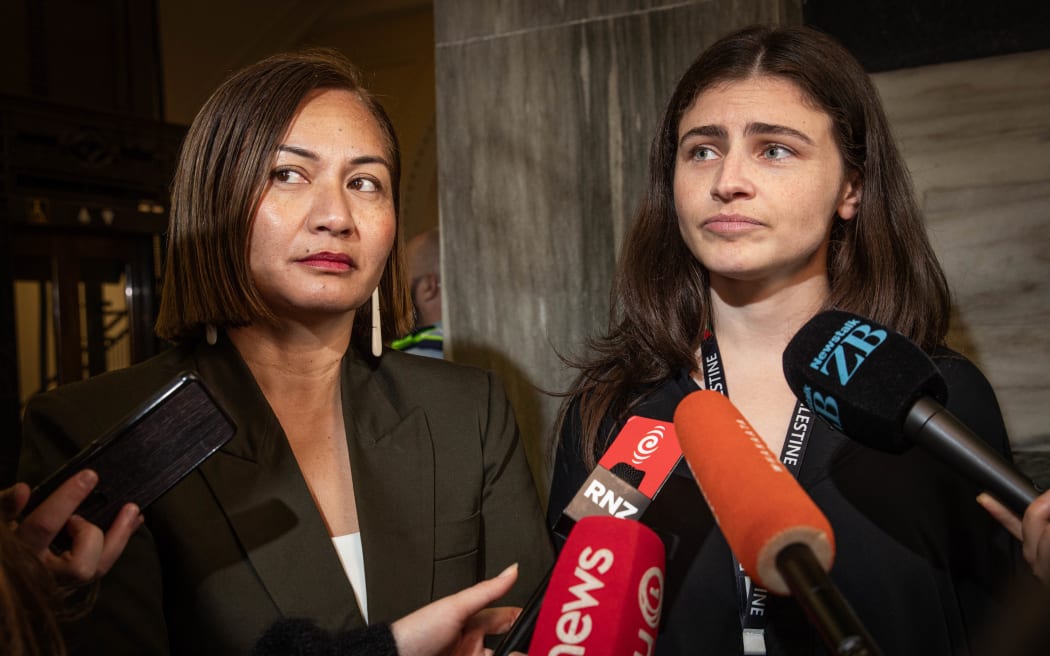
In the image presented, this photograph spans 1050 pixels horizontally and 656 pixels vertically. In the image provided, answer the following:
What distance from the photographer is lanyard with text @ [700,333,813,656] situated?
1427 mm

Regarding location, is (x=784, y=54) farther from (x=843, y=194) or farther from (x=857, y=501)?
(x=857, y=501)

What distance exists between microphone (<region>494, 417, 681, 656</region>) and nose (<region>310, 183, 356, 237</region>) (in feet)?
1.86

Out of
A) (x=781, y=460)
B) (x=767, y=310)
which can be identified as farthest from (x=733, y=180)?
(x=781, y=460)

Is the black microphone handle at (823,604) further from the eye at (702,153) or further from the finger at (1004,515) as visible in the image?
the eye at (702,153)

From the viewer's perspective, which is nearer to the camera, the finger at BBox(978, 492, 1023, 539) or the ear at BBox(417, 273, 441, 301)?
the finger at BBox(978, 492, 1023, 539)

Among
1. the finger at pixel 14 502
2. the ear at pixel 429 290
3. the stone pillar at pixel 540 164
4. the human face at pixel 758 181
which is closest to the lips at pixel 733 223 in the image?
the human face at pixel 758 181

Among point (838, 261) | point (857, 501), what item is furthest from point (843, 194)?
point (857, 501)

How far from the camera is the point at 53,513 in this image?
0.96 m

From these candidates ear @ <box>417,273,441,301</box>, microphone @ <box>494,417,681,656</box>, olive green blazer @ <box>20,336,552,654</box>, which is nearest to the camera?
microphone @ <box>494,417,681,656</box>

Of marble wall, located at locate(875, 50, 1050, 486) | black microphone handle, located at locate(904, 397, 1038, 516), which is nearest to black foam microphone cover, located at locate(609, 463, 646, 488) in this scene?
black microphone handle, located at locate(904, 397, 1038, 516)

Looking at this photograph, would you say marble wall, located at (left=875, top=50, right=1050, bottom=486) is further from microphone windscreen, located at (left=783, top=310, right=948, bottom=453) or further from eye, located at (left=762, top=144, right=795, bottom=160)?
microphone windscreen, located at (left=783, top=310, right=948, bottom=453)

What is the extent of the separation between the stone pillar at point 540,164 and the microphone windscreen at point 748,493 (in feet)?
4.75

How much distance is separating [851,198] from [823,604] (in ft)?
3.76

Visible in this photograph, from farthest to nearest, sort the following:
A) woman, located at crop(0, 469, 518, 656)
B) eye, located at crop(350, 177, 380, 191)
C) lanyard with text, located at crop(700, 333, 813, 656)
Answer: eye, located at crop(350, 177, 380, 191) < lanyard with text, located at crop(700, 333, 813, 656) < woman, located at crop(0, 469, 518, 656)
